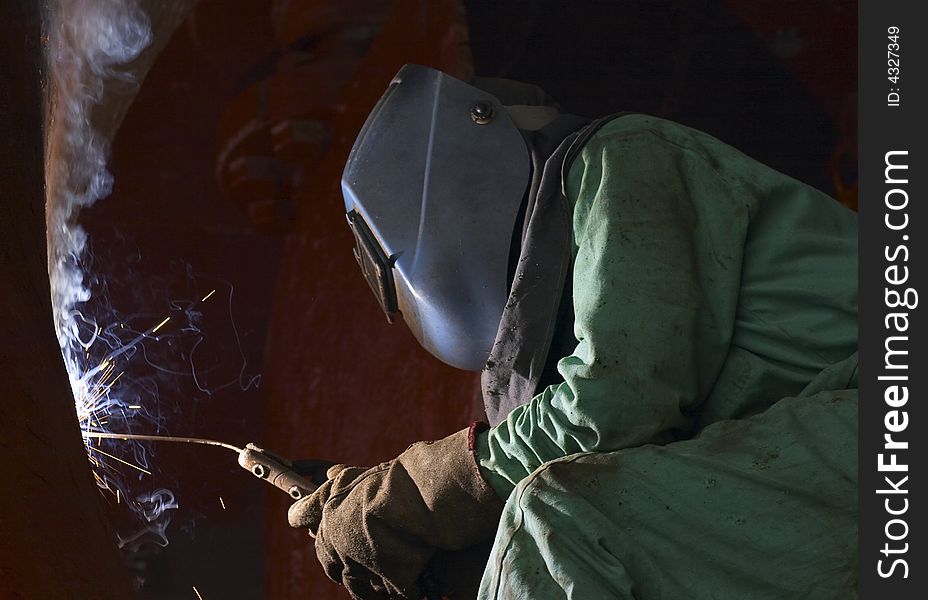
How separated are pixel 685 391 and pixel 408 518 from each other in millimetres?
504

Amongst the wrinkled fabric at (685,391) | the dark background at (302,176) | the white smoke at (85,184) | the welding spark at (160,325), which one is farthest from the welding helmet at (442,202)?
the welding spark at (160,325)

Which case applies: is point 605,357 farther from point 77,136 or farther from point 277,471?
point 77,136

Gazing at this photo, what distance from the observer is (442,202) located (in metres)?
2.31

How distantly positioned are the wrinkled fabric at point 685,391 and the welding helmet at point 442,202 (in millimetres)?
259

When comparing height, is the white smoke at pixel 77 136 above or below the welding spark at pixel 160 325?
above

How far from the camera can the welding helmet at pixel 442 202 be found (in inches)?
89.4

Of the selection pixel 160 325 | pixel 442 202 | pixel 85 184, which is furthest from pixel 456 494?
pixel 85 184

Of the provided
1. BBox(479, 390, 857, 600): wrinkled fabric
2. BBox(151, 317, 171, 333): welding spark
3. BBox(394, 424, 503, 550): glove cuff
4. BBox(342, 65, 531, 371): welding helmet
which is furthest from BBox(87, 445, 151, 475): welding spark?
BBox(479, 390, 857, 600): wrinkled fabric

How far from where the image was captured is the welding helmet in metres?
2.27

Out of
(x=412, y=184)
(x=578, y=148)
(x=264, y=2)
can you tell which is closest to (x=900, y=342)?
(x=578, y=148)

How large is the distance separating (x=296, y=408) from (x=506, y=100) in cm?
159

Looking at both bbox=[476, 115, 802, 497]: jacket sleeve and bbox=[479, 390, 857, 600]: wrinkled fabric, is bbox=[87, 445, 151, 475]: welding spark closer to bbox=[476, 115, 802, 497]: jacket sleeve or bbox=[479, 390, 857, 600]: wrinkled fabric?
bbox=[476, 115, 802, 497]: jacket sleeve

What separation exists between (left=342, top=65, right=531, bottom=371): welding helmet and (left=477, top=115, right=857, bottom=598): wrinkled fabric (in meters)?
0.26

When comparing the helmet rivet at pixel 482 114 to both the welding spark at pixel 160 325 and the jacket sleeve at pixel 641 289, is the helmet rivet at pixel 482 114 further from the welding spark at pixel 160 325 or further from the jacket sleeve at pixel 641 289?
the welding spark at pixel 160 325
